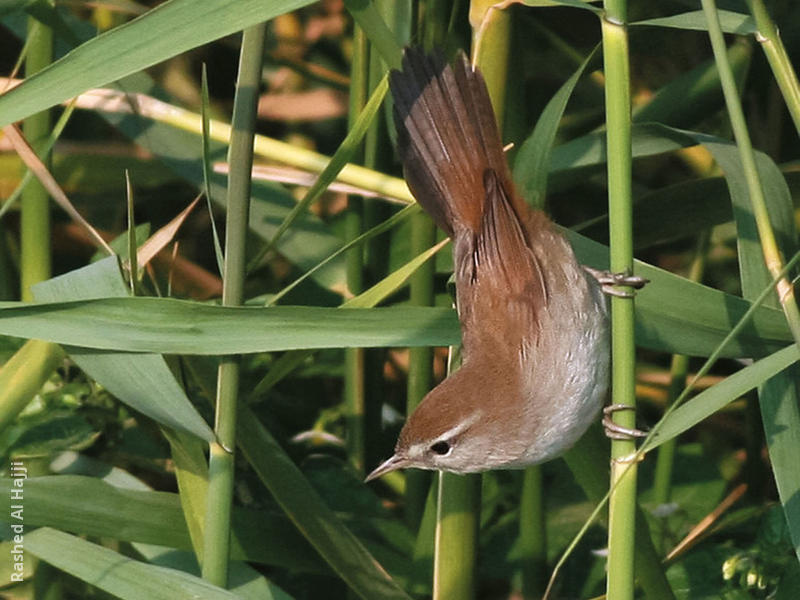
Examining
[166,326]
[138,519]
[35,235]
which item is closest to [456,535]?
[138,519]

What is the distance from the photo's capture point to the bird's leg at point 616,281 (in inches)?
41.0

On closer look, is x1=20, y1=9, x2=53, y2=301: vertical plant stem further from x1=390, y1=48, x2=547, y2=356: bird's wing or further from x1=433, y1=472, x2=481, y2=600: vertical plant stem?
x1=433, y1=472, x2=481, y2=600: vertical plant stem

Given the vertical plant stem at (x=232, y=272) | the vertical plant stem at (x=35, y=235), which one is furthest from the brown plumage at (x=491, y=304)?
the vertical plant stem at (x=35, y=235)

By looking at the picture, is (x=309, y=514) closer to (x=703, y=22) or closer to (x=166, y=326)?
(x=166, y=326)

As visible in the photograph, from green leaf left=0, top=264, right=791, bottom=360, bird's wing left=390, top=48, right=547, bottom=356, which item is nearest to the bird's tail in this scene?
bird's wing left=390, top=48, right=547, bottom=356

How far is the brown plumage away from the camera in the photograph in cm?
134

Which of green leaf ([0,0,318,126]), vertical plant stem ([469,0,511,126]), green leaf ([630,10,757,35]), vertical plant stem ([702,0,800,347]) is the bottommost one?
vertical plant stem ([702,0,800,347])

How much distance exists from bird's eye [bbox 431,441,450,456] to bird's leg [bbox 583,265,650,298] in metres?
0.28

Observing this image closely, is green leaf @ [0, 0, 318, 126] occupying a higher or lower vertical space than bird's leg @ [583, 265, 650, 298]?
higher

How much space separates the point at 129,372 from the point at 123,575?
21 centimetres

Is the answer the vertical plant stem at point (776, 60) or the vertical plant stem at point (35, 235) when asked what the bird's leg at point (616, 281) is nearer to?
the vertical plant stem at point (776, 60)

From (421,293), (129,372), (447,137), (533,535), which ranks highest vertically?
(447,137)

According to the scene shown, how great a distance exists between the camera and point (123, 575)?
3.84ft

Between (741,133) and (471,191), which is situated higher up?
(471,191)
